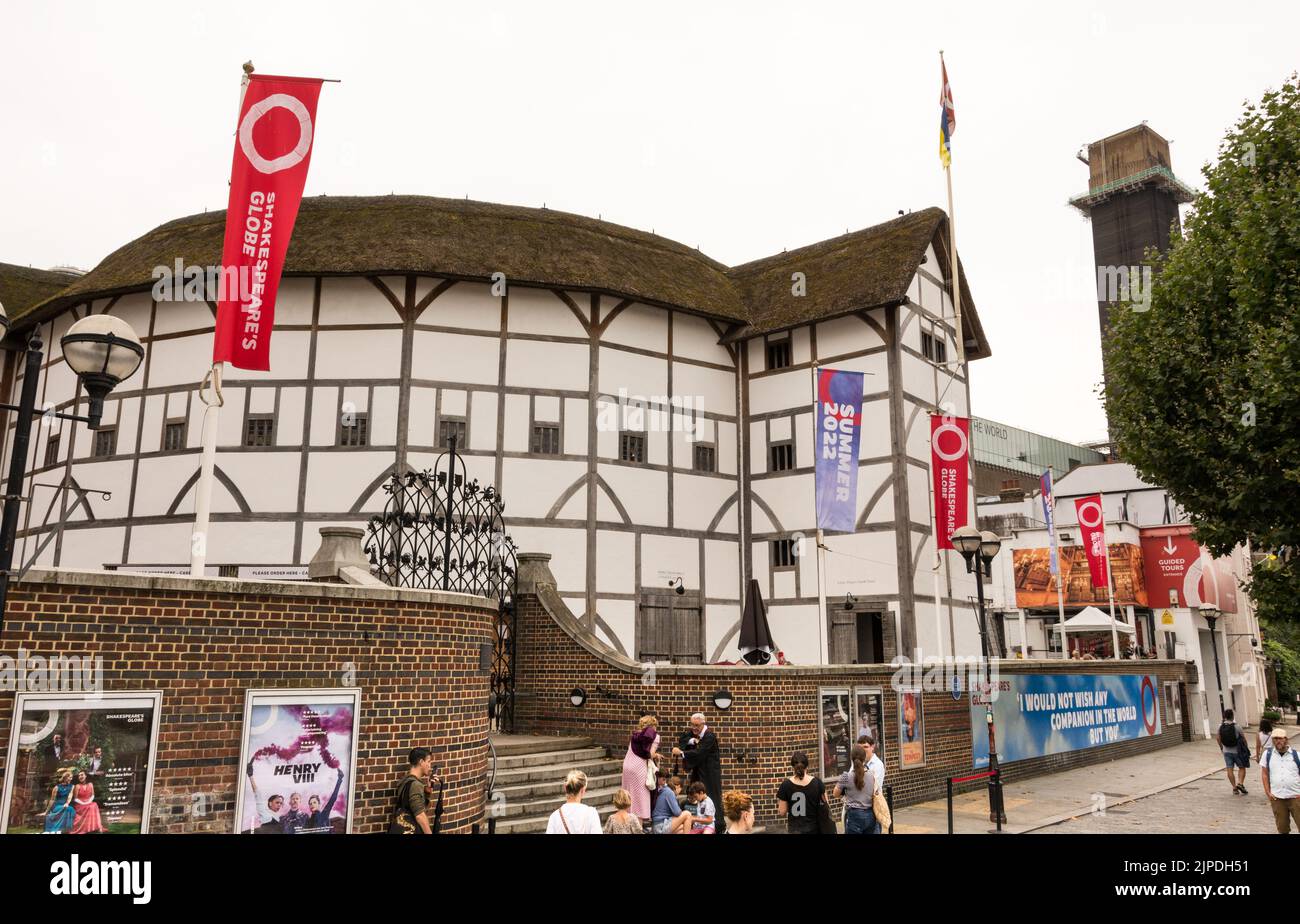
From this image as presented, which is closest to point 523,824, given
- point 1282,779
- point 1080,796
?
point 1282,779

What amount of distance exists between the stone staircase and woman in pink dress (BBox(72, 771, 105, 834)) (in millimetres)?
5035

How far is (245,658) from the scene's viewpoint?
7285 millimetres

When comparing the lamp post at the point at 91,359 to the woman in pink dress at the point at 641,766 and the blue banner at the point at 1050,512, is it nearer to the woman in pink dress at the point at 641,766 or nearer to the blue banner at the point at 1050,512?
the woman in pink dress at the point at 641,766

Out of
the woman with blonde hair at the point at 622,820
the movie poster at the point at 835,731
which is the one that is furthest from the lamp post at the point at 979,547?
the woman with blonde hair at the point at 622,820

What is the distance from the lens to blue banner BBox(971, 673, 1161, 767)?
17.9 m

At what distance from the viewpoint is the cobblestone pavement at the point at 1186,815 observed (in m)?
13.8

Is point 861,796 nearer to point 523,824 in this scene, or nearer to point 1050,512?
point 523,824

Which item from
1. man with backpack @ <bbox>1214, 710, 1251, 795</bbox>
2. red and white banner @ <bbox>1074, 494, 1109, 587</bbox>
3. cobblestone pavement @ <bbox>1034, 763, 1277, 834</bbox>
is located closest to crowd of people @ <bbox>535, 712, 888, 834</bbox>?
cobblestone pavement @ <bbox>1034, 763, 1277, 834</bbox>

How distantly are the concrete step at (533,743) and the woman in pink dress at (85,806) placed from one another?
22.1 feet

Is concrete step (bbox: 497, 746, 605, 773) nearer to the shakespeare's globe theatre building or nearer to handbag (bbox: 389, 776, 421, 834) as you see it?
handbag (bbox: 389, 776, 421, 834)
